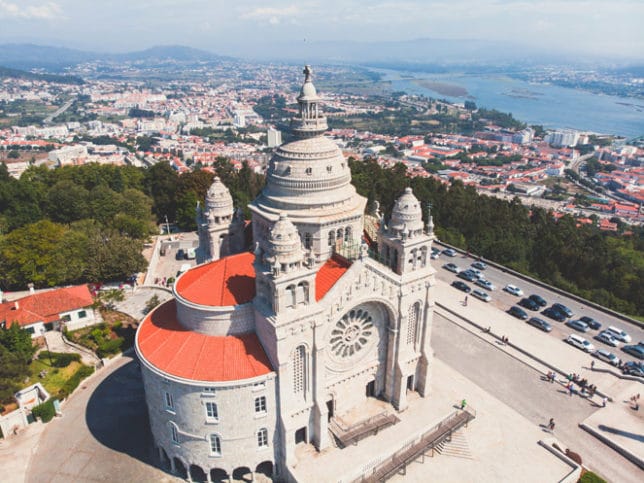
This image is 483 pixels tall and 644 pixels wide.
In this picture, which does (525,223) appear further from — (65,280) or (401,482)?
(65,280)

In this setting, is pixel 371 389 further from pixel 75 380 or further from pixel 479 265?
pixel 479 265

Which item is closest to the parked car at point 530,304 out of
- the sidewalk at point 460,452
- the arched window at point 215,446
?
the sidewalk at point 460,452

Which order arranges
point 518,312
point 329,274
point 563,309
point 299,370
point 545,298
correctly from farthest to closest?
point 545,298, point 518,312, point 563,309, point 329,274, point 299,370

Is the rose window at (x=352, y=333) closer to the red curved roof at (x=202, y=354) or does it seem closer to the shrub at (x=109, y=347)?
the red curved roof at (x=202, y=354)

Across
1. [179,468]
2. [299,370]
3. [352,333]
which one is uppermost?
[352,333]


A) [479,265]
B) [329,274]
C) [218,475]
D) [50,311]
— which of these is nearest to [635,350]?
[479,265]

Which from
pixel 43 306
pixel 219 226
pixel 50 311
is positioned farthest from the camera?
pixel 43 306
